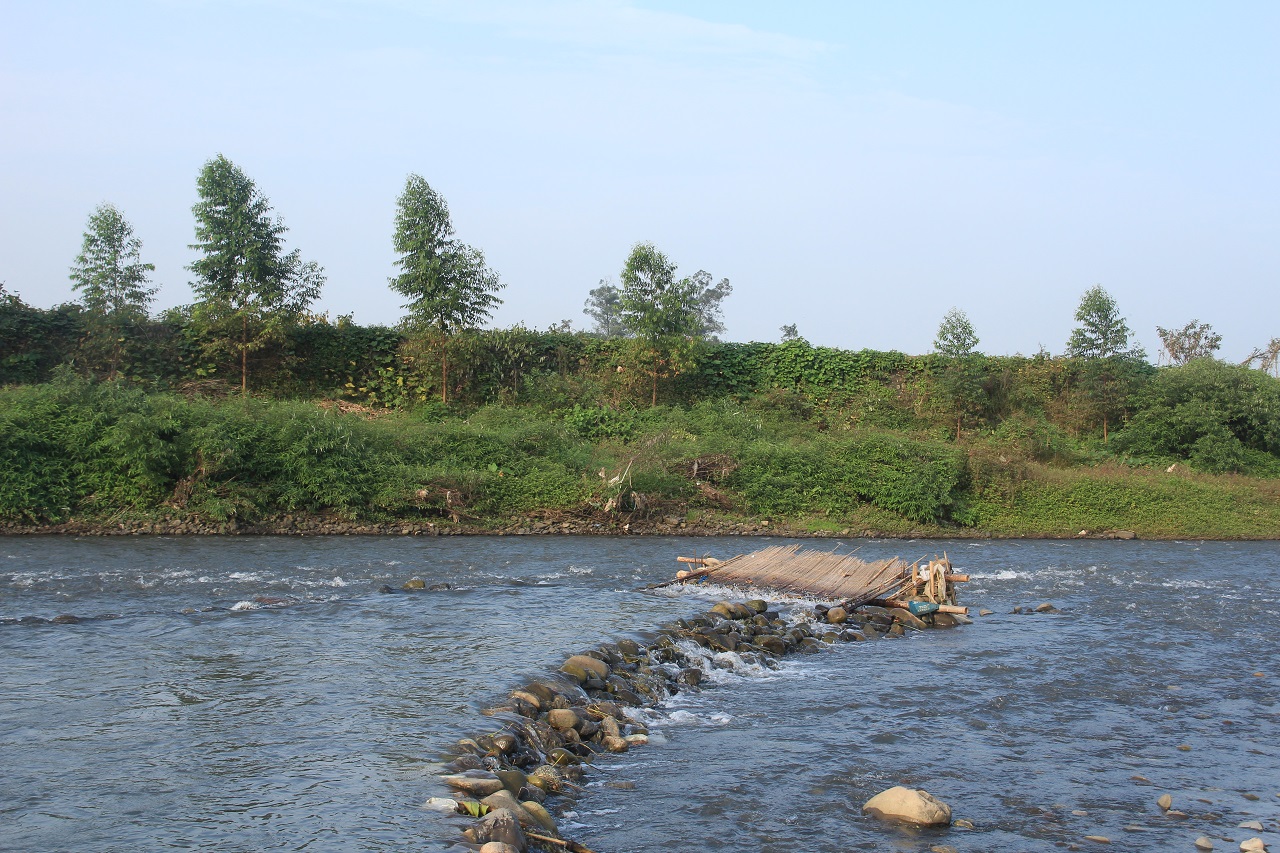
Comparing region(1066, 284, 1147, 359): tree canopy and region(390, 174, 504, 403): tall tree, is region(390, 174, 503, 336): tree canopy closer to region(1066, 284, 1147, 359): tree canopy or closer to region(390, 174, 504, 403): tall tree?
region(390, 174, 504, 403): tall tree

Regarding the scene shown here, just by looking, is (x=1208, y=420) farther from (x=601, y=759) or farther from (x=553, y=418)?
(x=601, y=759)

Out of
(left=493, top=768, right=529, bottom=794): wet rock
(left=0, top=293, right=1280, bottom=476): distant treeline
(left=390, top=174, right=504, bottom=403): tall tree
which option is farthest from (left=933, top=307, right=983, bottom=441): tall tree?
(left=493, top=768, right=529, bottom=794): wet rock

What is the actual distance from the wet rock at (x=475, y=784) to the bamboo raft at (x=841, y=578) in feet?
28.1

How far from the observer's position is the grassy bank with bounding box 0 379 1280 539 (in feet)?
67.1

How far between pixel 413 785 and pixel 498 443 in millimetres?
18053

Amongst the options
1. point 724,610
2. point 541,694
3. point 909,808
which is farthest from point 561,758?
point 724,610

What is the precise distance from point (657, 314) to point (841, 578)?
16.5m

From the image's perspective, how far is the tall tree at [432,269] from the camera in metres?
28.6

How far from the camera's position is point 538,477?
2361 cm

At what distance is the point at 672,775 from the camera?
743cm

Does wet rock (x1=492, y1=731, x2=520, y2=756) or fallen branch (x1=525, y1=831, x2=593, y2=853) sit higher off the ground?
wet rock (x1=492, y1=731, x2=520, y2=756)

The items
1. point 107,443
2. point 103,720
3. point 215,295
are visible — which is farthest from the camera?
point 215,295

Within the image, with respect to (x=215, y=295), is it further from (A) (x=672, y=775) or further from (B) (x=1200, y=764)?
(B) (x=1200, y=764)

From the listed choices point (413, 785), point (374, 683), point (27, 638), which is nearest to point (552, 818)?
point (413, 785)
